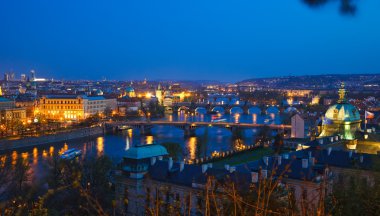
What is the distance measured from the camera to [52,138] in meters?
22.0

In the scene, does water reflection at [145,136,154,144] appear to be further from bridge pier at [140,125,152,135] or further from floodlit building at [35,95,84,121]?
floodlit building at [35,95,84,121]

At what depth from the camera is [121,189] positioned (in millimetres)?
8023

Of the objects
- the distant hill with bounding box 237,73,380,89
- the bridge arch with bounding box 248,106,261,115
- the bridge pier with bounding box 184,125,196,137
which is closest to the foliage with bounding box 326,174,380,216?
the bridge pier with bounding box 184,125,196,137

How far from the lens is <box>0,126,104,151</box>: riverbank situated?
19686 millimetres

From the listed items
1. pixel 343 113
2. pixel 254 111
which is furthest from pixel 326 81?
pixel 343 113

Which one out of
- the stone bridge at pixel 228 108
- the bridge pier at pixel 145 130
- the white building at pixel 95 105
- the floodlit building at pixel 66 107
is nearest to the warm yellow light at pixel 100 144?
the bridge pier at pixel 145 130

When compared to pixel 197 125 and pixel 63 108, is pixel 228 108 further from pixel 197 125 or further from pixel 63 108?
pixel 197 125

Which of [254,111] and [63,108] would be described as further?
[254,111]

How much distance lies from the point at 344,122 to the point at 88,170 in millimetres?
6503

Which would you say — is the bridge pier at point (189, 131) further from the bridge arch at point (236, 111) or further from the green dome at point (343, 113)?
the bridge arch at point (236, 111)

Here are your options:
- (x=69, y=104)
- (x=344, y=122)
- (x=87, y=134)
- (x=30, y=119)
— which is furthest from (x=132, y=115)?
(x=344, y=122)

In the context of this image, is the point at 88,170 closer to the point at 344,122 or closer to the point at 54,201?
the point at 54,201

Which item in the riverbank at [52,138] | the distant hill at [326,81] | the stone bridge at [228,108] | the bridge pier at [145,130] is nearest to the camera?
the riverbank at [52,138]

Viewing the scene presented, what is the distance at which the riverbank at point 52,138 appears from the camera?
64.6 ft
